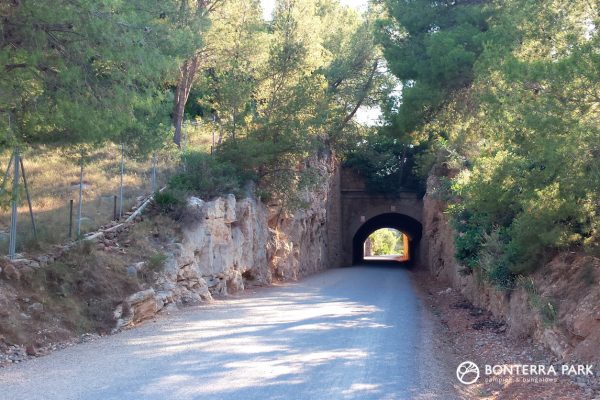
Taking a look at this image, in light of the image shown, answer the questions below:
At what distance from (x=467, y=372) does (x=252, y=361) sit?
3104mm

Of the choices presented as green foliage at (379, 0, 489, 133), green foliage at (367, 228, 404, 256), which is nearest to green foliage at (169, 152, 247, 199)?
green foliage at (379, 0, 489, 133)

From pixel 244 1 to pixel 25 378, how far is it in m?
18.8

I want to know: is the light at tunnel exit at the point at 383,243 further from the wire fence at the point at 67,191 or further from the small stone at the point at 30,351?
the small stone at the point at 30,351

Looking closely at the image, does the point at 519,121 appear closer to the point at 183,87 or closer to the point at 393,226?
the point at 183,87

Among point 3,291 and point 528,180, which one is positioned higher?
Answer: point 528,180

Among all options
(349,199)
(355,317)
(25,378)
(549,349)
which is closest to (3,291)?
(25,378)

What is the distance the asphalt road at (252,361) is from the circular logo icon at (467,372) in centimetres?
17

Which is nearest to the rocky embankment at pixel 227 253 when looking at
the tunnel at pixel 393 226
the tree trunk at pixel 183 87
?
the tree trunk at pixel 183 87

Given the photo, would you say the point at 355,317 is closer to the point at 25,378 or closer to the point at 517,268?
the point at 517,268

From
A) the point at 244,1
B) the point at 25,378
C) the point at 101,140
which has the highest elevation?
the point at 244,1

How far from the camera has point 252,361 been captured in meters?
9.59

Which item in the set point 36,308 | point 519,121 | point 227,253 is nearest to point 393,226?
point 227,253

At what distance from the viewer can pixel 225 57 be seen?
79.2 feet

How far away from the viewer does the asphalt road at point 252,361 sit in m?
7.93
